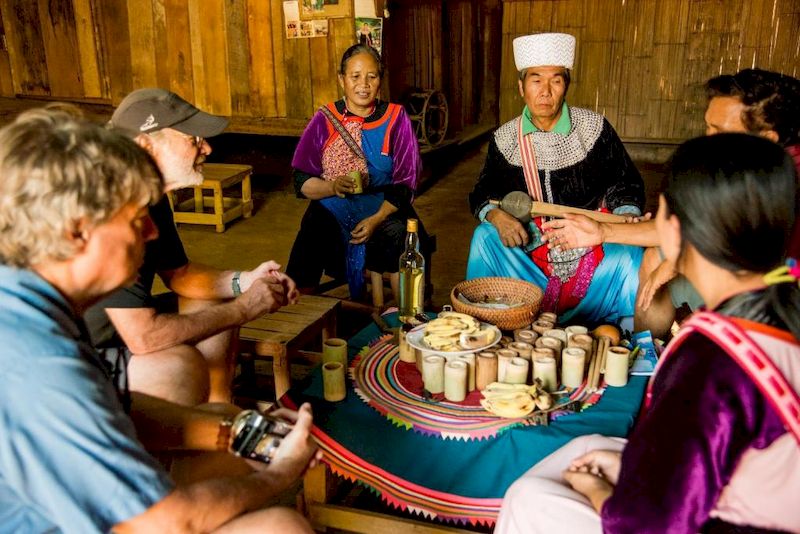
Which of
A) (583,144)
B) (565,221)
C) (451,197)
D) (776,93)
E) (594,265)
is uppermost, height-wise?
(776,93)

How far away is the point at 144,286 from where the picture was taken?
232 centimetres

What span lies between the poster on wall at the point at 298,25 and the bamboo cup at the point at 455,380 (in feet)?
17.4

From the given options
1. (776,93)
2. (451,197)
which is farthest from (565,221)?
(451,197)

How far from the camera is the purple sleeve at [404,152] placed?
4.11 metres

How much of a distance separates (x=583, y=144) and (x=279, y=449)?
2557 millimetres

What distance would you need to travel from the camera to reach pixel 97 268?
4.22 feet

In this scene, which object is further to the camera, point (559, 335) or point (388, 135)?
point (388, 135)

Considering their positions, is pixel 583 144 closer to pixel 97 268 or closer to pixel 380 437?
pixel 380 437

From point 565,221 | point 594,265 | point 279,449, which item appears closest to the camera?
point 279,449

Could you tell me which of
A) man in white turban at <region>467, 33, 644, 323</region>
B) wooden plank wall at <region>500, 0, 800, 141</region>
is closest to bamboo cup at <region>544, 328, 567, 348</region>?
man in white turban at <region>467, 33, 644, 323</region>

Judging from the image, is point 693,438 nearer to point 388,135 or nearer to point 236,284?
point 236,284

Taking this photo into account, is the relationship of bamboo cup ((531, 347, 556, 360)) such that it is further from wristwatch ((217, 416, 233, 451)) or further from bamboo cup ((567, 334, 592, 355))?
wristwatch ((217, 416, 233, 451))

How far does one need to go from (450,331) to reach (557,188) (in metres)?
1.52

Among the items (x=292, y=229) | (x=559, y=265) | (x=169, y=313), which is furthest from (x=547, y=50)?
(x=292, y=229)
